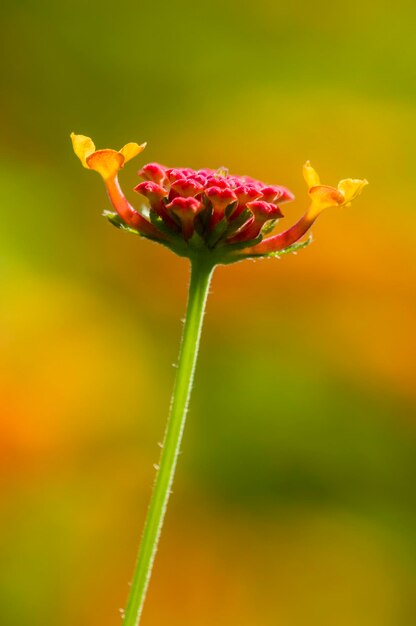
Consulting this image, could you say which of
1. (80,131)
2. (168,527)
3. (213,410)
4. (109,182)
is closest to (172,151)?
(80,131)

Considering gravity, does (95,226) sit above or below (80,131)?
below

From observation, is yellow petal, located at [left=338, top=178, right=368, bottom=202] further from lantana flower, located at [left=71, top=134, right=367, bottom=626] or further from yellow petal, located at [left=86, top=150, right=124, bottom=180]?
yellow petal, located at [left=86, top=150, right=124, bottom=180]

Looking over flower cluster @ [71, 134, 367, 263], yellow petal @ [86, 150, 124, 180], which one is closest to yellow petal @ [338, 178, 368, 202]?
flower cluster @ [71, 134, 367, 263]

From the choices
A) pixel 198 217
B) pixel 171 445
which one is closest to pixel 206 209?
pixel 198 217

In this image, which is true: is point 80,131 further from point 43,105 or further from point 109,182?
point 109,182

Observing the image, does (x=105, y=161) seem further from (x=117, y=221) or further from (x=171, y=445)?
(x=171, y=445)

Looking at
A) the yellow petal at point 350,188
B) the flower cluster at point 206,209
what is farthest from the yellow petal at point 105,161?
the yellow petal at point 350,188
